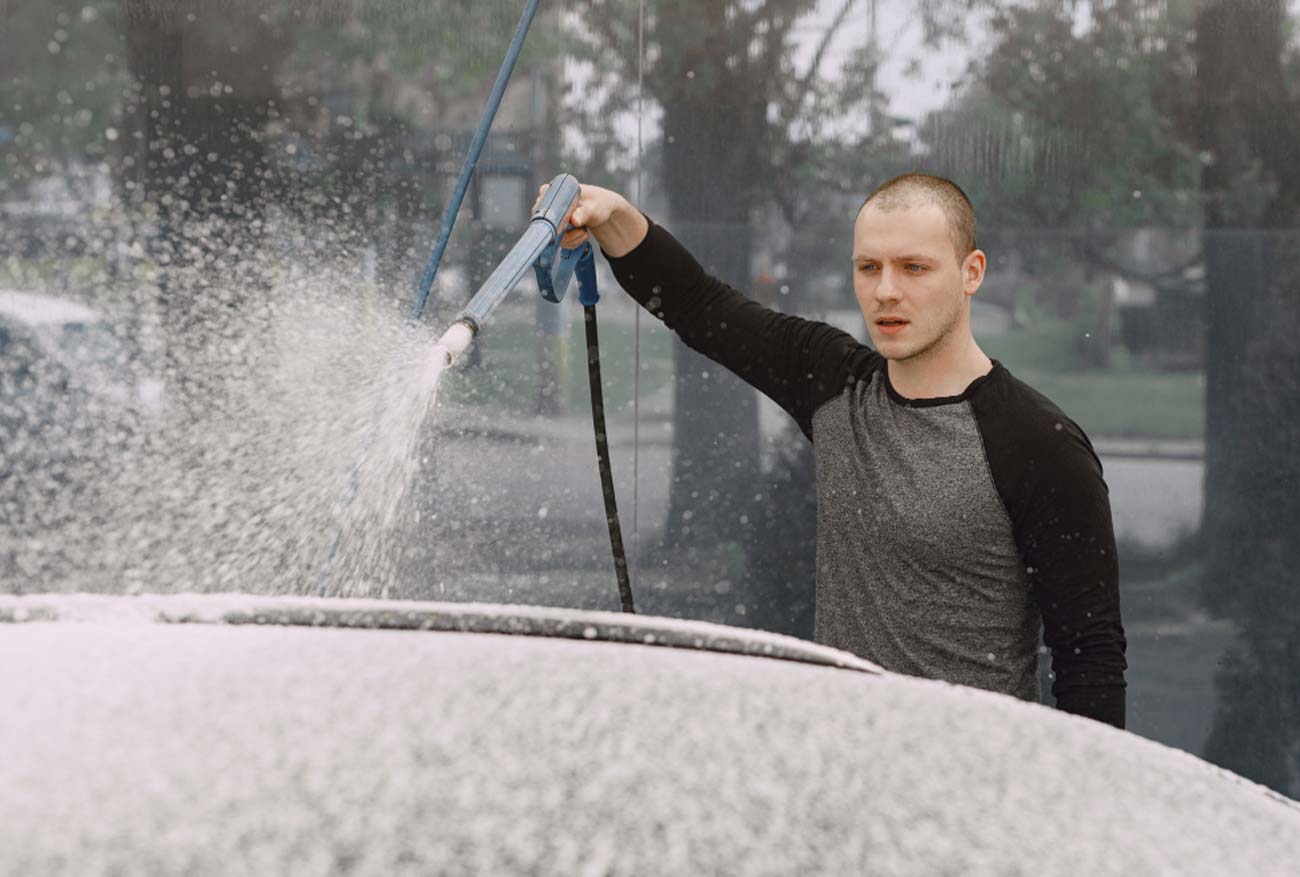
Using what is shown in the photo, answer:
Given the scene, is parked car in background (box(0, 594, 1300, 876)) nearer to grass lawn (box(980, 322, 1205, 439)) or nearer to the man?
the man

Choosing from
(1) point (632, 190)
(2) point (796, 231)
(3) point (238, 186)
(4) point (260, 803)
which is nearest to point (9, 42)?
(3) point (238, 186)

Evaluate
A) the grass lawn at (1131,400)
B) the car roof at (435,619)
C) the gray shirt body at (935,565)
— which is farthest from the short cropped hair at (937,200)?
the grass lawn at (1131,400)

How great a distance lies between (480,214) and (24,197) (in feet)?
4.12

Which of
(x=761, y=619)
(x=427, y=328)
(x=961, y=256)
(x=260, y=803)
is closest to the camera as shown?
(x=260, y=803)

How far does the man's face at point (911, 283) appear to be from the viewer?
78.0 inches

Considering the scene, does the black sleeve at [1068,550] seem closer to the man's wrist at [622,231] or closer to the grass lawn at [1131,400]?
the man's wrist at [622,231]

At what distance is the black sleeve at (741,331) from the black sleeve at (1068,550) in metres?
0.40

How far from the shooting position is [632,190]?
3900 millimetres

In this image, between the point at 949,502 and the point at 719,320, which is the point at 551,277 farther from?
the point at 949,502

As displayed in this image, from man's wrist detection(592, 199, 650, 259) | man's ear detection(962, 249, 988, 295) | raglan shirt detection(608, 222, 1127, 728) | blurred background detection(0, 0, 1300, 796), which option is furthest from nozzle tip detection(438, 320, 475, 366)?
blurred background detection(0, 0, 1300, 796)

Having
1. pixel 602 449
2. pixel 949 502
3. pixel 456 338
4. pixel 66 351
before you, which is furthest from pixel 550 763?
pixel 66 351

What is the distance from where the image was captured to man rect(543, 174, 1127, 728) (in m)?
1.87

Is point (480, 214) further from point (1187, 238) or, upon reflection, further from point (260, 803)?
point (260, 803)

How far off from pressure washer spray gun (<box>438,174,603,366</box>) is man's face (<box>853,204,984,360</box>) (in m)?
0.46
